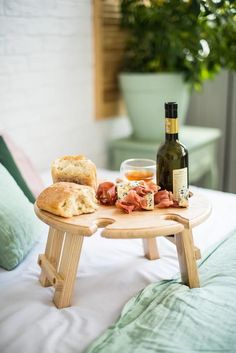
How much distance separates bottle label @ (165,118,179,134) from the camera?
3.58ft

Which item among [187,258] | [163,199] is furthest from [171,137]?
[187,258]

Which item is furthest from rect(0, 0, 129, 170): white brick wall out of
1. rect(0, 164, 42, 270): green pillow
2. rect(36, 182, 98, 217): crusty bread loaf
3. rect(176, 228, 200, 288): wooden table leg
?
rect(176, 228, 200, 288): wooden table leg

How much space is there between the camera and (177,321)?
3.10 feet

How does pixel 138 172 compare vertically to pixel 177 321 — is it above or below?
above

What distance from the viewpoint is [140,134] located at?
99.2 inches

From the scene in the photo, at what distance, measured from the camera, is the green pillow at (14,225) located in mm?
1233

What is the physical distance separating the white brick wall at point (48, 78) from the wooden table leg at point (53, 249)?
3.05 feet

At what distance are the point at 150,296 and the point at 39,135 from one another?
4.18ft

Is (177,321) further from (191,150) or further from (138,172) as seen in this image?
(191,150)

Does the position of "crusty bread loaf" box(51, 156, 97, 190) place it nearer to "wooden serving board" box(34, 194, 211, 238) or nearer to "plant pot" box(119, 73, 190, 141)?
"wooden serving board" box(34, 194, 211, 238)

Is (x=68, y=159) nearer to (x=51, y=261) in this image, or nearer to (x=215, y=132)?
(x=51, y=261)

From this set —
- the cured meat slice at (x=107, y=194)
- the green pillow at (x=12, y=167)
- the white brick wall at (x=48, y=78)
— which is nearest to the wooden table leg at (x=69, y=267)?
the cured meat slice at (x=107, y=194)

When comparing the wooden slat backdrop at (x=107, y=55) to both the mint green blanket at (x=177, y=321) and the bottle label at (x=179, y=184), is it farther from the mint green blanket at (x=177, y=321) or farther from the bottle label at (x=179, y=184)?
the mint green blanket at (x=177, y=321)

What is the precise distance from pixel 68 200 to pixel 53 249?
22cm
